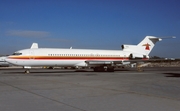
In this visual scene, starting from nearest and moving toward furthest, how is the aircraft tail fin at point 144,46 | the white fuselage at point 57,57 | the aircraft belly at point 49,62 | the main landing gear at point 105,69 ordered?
1. the white fuselage at point 57,57
2. the aircraft belly at point 49,62
3. the main landing gear at point 105,69
4. the aircraft tail fin at point 144,46

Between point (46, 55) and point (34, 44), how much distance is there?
3062 cm

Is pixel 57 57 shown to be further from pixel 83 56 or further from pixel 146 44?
pixel 146 44

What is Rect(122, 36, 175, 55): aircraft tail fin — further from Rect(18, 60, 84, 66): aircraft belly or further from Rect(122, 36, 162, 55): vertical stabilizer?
Rect(18, 60, 84, 66): aircraft belly

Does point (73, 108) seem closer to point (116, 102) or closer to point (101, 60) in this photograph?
point (116, 102)

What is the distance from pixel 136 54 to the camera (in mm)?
36156

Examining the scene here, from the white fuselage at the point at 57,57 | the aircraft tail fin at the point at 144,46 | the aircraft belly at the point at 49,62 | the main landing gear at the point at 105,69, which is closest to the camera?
the white fuselage at the point at 57,57

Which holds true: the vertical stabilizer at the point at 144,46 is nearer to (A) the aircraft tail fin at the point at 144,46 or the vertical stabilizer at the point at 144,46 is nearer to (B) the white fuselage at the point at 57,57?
Result: (A) the aircraft tail fin at the point at 144,46

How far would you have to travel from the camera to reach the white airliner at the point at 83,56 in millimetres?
27406

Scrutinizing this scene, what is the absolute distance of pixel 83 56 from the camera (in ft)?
103

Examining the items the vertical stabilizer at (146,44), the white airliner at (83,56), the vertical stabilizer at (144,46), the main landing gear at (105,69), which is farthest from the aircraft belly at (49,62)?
the vertical stabilizer at (146,44)

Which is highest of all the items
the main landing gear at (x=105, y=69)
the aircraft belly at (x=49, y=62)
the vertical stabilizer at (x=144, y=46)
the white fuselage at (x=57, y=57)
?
the vertical stabilizer at (x=144, y=46)

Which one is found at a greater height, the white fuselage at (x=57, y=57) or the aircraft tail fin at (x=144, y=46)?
the aircraft tail fin at (x=144, y=46)

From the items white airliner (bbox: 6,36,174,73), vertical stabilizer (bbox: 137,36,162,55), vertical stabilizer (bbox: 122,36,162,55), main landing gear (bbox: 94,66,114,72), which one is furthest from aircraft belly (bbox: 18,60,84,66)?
vertical stabilizer (bbox: 137,36,162,55)

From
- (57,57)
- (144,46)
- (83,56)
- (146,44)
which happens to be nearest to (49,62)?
(57,57)
